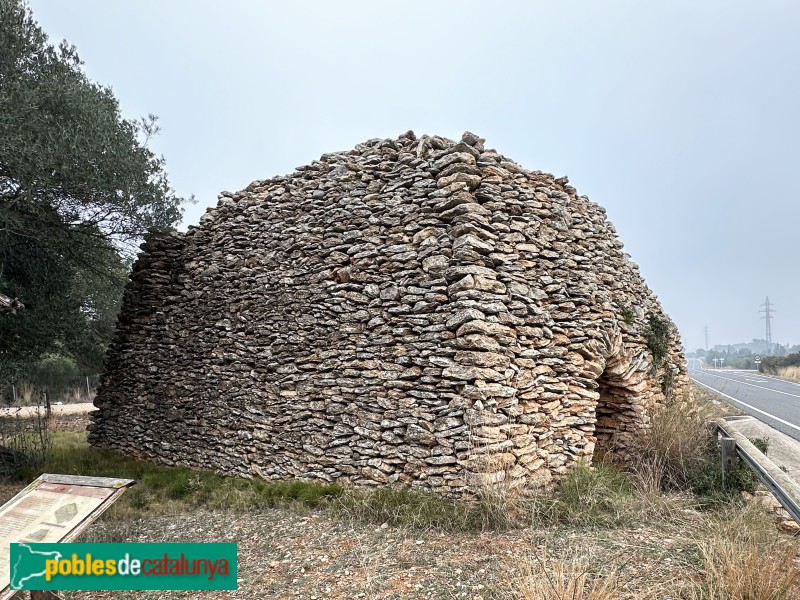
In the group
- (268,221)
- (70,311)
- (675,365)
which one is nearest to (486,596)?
(268,221)

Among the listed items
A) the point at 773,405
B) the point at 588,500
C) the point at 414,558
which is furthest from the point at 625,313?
the point at 773,405

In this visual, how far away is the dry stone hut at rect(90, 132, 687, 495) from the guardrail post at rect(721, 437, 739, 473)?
1297 mm

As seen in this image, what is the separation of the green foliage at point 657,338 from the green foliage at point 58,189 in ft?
26.2

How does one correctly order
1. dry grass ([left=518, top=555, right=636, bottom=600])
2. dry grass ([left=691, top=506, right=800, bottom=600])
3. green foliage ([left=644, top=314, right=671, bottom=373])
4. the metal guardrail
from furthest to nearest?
green foliage ([left=644, top=314, right=671, bottom=373]) < the metal guardrail < dry grass ([left=691, top=506, right=800, bottom=600]) < dry grass ([left=518, top=555, right=636, bottom=600])

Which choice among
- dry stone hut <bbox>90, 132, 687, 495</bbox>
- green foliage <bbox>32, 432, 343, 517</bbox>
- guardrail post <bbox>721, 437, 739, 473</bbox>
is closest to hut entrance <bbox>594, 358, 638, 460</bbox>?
dry stone hut <bbox>90, 132, 687, 495</bbox>

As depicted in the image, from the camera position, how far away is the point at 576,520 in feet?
14.3

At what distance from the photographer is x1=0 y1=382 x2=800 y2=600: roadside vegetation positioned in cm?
304

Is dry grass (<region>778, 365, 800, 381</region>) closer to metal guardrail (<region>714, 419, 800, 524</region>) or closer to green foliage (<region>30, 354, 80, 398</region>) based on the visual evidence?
metal guardrail (<region>714, 419, 800, 524</region>)

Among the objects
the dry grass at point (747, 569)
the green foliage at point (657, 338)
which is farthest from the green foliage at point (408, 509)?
the green foliage at point (657, 338)

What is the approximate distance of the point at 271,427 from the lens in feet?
20.2

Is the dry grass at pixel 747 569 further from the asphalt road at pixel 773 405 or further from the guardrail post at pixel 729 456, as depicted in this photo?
the asphalt road at pixel 773 405

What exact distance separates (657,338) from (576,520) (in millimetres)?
3920

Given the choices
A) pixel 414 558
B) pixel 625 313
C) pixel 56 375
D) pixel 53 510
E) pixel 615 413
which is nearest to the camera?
pixel 53 510

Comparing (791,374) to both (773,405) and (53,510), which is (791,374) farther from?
(53,510)
